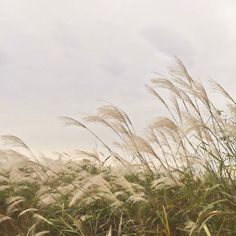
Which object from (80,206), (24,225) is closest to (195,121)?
(80,206)

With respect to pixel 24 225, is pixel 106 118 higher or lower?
higher

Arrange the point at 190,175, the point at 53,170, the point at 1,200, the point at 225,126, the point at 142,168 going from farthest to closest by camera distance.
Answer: the point at 1,200 < the point at 53,170 < the point at 142,168 < the point at 190,175 < the point at 225,126

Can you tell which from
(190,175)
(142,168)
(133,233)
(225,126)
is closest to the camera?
(133,233)

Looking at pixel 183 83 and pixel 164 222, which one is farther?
pixel 183 83

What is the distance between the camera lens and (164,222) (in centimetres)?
489

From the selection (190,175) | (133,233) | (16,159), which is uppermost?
(16,159)

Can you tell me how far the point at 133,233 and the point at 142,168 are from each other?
1400mm

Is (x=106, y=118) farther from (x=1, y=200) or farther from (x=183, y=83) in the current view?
(x=1, y=200)

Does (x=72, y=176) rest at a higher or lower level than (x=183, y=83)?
lower

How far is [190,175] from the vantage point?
18.2 ft

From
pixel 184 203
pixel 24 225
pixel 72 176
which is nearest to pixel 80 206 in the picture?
pixel 24 225

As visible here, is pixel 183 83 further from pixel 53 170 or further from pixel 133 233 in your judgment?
pixel 53 170

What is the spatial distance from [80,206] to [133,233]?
1.12 meters

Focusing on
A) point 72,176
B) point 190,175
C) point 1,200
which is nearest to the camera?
point 190,175
